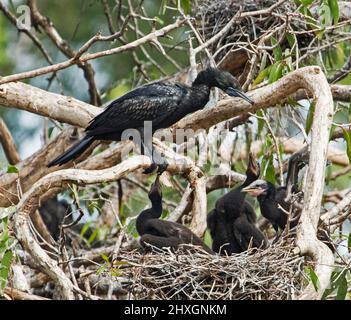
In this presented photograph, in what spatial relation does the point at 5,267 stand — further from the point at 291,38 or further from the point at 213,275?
the point at 291,38

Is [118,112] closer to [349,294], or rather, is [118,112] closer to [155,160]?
[155,160]

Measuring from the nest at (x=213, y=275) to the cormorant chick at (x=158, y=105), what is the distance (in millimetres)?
1415

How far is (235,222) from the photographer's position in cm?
782

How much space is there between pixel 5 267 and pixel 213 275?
4.26ft

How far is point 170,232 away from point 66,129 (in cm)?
204

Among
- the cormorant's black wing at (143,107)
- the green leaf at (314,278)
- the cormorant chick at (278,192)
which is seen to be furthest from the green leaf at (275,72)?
the green leaf at (314,278)

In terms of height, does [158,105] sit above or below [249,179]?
above

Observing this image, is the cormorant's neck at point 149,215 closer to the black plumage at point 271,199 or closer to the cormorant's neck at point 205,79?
the black plumage at point 271,199

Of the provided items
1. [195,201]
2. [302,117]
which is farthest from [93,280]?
[302,117]

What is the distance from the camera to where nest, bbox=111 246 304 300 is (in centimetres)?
600

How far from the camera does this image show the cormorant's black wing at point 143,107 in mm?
7699

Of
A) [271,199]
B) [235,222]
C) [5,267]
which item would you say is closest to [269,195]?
[271,199]

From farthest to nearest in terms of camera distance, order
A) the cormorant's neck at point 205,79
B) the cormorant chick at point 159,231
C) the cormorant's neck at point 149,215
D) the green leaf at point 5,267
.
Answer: the cormorant's neck at point 205,79 < the cormorant's neck at point 149,215 < the cormorant chick at point 159,231 < the green leaf at point 5,267

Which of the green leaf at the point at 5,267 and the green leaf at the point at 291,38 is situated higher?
the green leaf at the point at 291,38
